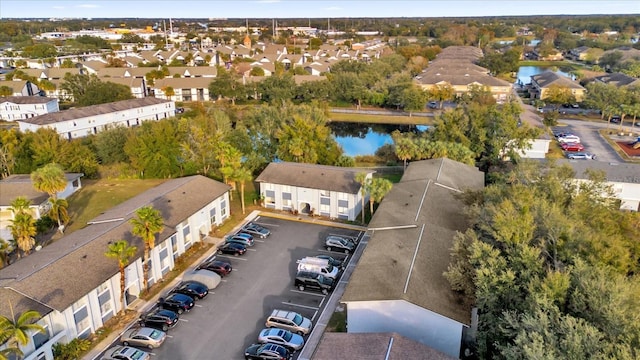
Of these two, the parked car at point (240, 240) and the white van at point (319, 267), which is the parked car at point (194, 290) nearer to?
the parked car at point (240, 240)

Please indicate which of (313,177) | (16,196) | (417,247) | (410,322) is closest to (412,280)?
(410,322)

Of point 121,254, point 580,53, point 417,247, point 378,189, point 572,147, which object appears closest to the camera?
point 121,254

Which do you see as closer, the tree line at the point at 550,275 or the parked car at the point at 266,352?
the tree line at the point at 550,275

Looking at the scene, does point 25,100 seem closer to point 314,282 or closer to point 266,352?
point 314,282

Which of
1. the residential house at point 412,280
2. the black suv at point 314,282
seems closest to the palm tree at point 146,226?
the black suv at point 314,282

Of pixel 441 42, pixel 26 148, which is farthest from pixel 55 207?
A: pixel 441 42

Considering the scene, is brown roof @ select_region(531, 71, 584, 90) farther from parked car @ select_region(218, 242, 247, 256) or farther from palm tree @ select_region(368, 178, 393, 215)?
parked car @ select_region(218, 242, 247, 256)

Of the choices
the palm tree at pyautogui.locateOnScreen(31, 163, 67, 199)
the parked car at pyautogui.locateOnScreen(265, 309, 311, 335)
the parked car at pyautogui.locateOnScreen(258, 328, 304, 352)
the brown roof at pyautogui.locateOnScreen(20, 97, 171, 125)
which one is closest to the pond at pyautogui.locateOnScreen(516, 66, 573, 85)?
the brown roof at pyautogui.locateOnScreen(20, 97, 171, 125)
